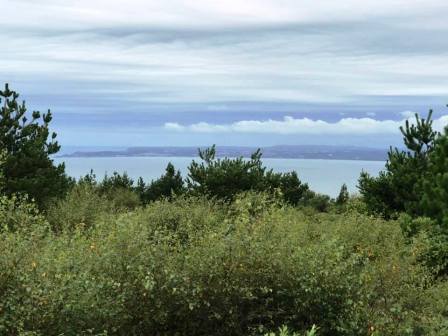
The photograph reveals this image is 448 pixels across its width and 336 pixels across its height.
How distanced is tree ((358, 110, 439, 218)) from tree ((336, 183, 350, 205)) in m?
13.5

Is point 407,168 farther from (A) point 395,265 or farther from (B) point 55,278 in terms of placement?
(B) point 55,278

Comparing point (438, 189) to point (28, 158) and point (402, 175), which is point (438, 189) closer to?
point (402, 175)

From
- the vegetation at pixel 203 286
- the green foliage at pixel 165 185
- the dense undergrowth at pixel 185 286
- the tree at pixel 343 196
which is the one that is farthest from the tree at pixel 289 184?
the dense undergrowth at pixel 185 286

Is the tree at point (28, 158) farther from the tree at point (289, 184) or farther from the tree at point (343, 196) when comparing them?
the tree at point (343, 196)

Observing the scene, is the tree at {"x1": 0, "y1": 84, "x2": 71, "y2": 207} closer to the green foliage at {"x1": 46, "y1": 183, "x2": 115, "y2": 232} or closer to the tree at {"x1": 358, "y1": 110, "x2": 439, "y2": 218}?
the green foliage at {"x1": 46, "y1": 183, "x2": 115, "y2": 232}

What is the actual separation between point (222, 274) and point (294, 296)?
0.97m

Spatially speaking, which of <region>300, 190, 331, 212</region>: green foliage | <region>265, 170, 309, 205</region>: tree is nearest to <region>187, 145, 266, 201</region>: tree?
<region>265, 170, 309, 205</region>: tree

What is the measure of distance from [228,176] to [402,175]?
9.05 m

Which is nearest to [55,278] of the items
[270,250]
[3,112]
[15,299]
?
[15,299]

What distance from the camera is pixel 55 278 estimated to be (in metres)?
6.24

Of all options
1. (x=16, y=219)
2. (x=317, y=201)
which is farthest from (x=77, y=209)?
(x=317, y=201)

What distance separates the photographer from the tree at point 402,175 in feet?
68.9

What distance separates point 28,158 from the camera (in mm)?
23469

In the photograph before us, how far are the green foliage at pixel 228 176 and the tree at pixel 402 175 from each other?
579 cm
